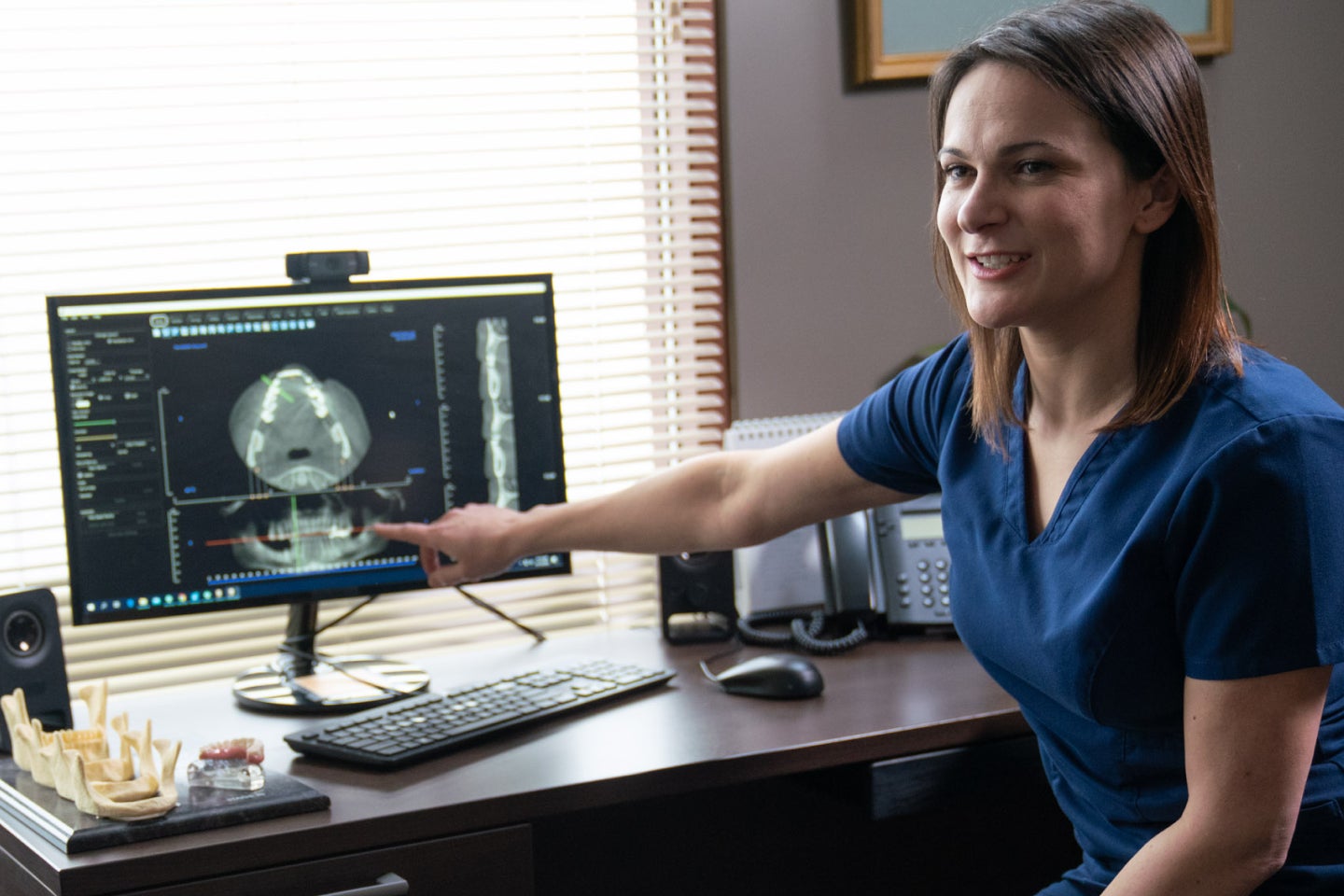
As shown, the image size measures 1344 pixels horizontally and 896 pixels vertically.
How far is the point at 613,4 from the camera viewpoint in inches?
88.6

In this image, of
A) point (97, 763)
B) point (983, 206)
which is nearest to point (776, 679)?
point (983, 206)

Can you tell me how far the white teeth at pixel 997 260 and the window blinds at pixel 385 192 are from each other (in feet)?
3.07

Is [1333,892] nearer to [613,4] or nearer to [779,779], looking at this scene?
[779,779]

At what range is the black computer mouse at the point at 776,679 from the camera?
1.76 metres

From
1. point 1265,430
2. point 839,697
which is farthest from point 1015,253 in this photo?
point 839,697

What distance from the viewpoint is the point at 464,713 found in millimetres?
1670

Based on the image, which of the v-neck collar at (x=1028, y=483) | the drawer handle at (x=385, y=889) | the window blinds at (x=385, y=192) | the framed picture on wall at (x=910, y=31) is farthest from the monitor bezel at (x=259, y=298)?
the framed picture on wall at (x=910, y=31)

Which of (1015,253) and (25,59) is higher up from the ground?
(25,59)

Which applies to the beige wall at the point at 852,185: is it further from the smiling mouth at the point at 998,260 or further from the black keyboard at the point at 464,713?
the smiling mouth at the point at 998,260

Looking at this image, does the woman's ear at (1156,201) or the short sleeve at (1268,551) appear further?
the woman's ear at (1156,201)

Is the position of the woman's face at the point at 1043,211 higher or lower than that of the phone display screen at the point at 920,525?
higher

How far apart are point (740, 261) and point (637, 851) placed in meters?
0.94

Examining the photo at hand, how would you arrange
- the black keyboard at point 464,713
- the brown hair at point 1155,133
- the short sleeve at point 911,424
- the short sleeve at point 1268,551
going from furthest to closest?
the short sleeve at point 911,424, the black keyboard at point 464,713, the brown hair at point 1155,133, the short sleeve at point 1268,551

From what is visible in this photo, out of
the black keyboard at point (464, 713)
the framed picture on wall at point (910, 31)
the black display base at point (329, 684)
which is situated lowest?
the black display base at point (329, 684)
